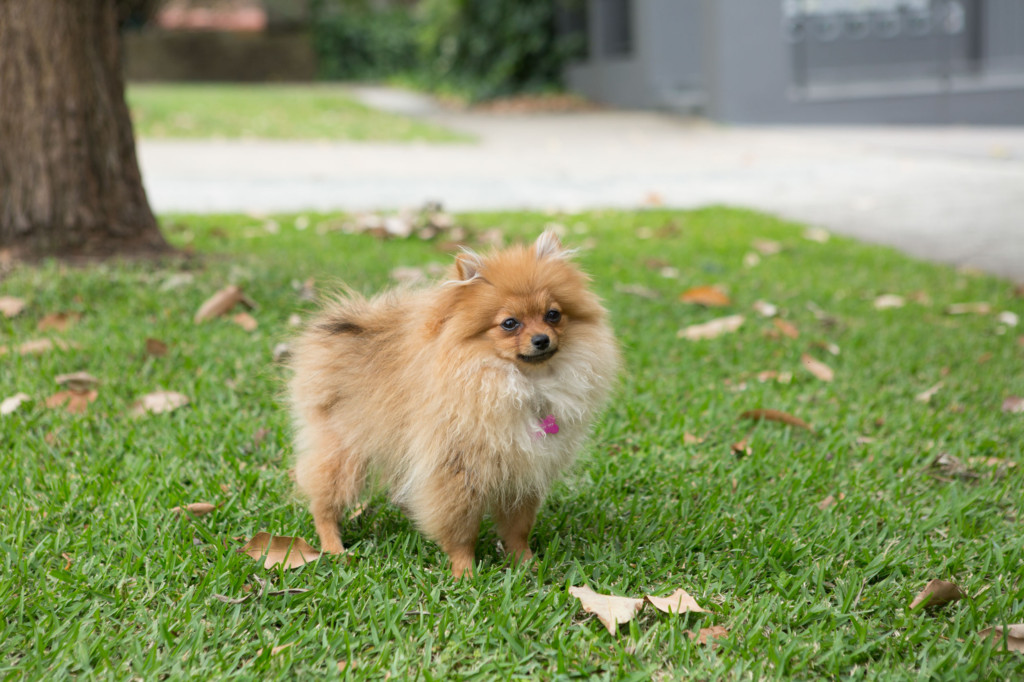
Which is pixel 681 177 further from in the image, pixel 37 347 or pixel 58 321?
pixel 37 347

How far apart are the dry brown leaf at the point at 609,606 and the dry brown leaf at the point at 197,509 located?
4.01ft

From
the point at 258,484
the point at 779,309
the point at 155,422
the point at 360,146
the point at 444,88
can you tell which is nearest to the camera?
the point at 258,484

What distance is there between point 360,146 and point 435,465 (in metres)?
12.4

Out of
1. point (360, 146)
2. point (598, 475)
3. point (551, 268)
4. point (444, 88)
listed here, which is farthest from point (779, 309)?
point (444, 88)

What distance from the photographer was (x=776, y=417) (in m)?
3.90

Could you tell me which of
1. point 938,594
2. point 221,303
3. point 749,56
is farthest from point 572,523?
point 749,56

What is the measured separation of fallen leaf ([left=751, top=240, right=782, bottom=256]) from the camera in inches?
282

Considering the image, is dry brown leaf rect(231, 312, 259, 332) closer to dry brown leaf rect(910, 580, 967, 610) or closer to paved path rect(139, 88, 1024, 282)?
dry brown leaf rect(910, 580, 967, 610)

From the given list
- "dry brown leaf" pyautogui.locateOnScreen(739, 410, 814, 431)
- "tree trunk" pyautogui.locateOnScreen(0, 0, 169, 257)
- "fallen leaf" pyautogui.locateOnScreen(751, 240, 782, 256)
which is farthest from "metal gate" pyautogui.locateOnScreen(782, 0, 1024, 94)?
"dry brown leaf" pyautogui.locateOnScreen(739, 410, 814, 431)

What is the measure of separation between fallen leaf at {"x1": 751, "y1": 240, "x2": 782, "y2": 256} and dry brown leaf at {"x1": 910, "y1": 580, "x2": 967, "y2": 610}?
15.7 feet

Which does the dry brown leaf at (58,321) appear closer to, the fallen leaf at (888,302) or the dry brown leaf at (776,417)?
the dry brown leaf at (776,417)

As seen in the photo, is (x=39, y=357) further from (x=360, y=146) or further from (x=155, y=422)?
(x=360, y=146)

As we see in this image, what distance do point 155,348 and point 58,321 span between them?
0.73 meters

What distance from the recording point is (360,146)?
1430 centimetres
